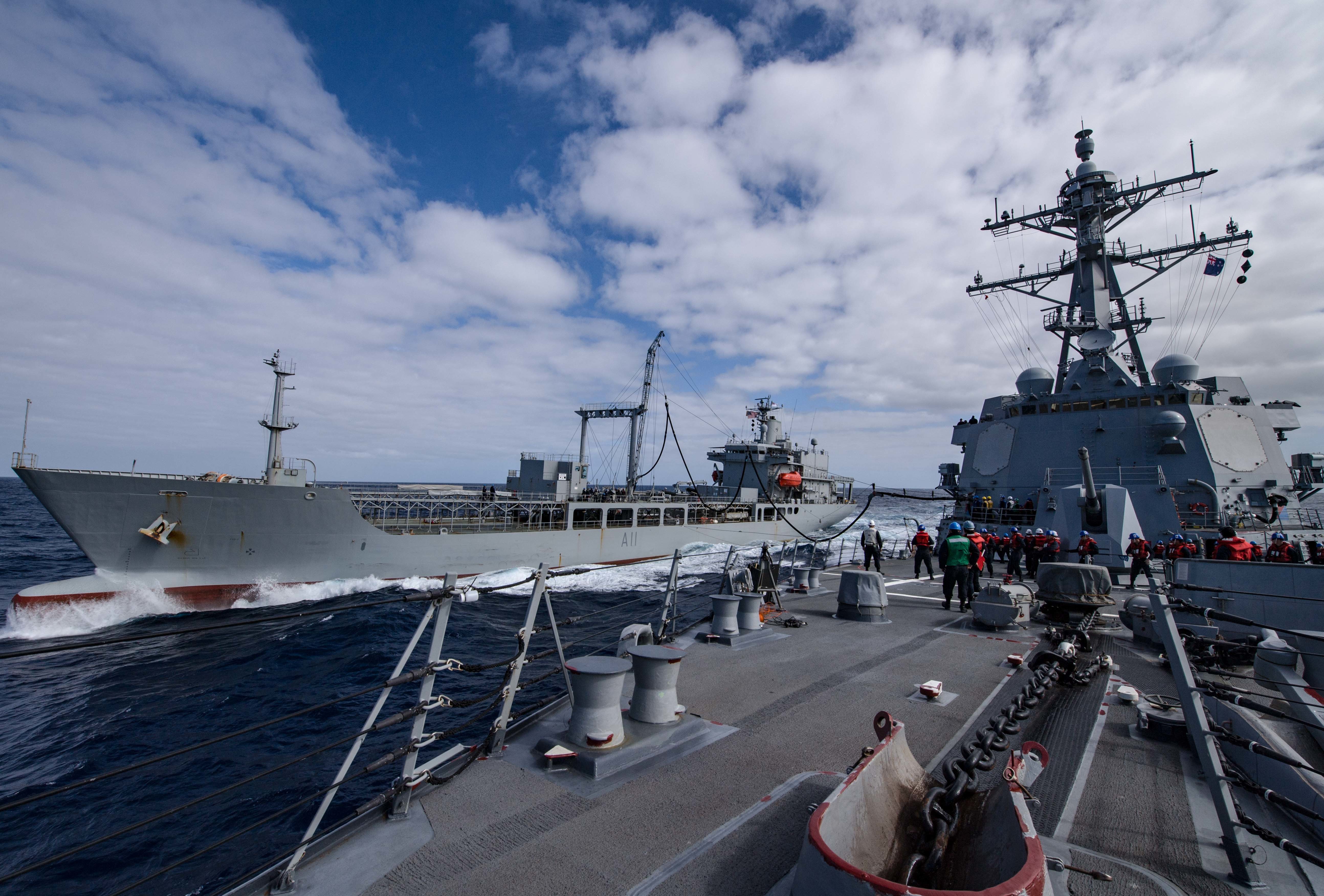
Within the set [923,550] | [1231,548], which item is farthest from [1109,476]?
[1231,548]

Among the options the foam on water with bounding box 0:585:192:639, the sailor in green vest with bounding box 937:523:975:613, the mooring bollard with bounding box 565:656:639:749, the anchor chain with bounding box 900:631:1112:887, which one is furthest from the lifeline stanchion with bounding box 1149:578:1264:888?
the foam on water with bounding box 0:585:192:639

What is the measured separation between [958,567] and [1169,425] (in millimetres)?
12826

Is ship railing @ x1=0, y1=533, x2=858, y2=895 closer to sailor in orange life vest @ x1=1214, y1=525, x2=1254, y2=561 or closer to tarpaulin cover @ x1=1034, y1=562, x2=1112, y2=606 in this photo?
tarpaulin cover @ x1=1034, y1=562, x2=1112, y2=606

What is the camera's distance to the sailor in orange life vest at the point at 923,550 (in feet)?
40.2

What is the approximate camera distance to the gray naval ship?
17047mm

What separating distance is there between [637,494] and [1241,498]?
26.0 meters

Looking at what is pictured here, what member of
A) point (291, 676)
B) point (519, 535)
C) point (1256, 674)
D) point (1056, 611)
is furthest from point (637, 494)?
point (1256, 674)

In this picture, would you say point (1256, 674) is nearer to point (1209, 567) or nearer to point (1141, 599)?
point (1141, 599)

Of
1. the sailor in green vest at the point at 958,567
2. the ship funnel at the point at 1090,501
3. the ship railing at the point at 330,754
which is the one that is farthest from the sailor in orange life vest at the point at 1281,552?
the ship railing at the point at 330,754

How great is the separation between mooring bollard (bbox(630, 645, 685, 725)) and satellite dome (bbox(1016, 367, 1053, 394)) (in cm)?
2261

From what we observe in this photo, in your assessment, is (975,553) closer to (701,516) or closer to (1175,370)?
(1175,370)

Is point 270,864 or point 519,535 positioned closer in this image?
point 270,864

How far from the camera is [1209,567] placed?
23.8 ft

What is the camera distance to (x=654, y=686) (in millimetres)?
3947
